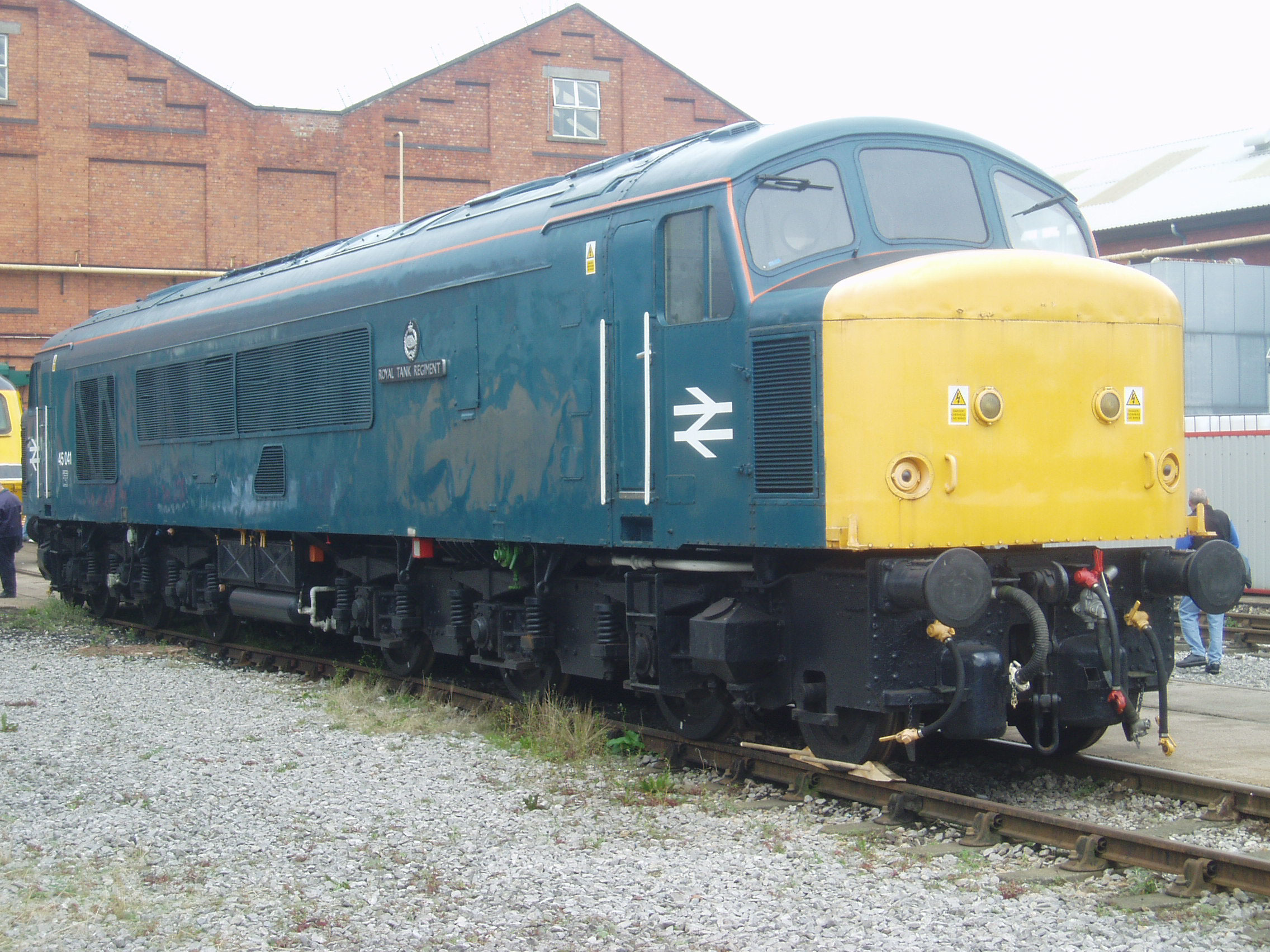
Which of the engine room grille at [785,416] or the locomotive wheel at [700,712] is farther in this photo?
the locomotive wheel at [700,712]

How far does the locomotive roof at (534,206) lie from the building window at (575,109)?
19.8 meters

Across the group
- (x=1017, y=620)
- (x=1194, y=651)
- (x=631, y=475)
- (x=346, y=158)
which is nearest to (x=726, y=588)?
(x=631, y=475)

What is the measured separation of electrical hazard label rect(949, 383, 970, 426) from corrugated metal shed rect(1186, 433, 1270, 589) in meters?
13.1

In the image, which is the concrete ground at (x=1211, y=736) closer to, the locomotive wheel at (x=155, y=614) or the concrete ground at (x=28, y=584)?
the locomotive wheel at (x=155, y=614)

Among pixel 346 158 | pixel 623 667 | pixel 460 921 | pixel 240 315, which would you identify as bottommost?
pixel 460 921

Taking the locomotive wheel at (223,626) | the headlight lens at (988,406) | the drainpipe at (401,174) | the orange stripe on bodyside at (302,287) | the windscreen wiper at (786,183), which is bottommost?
the locomotive wheel at (223,626)

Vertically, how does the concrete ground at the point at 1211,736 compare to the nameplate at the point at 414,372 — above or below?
below

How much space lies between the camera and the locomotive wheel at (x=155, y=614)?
631 inches

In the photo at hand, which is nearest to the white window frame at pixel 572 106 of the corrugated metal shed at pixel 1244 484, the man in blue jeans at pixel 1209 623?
the corrugated metal shed at pixel 1244 484

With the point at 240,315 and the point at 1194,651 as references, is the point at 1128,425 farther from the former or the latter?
the point at 240,315

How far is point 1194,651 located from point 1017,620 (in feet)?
20.6

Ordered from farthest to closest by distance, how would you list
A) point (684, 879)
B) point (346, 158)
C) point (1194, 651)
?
point (346, 158) < point (1194, 651) < point (684, 879)

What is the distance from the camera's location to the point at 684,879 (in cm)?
580

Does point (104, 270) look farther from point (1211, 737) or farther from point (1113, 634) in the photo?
point (1113, 634)
